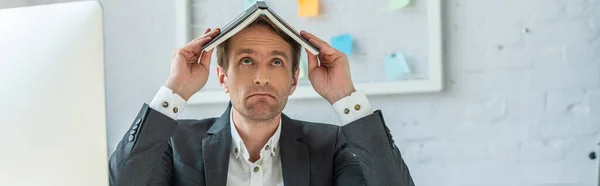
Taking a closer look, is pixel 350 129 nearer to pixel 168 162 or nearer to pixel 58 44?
pixel 168 162

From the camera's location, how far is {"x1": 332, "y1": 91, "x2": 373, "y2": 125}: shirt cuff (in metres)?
1.47

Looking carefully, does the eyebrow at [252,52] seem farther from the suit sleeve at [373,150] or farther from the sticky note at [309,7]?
the sticky note at [309,7]

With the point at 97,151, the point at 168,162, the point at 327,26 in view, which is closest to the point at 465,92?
the point at 327,26

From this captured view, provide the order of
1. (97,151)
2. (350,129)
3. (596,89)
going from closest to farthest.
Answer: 1. (97,151)
2. (350,129)
3. (596,89)

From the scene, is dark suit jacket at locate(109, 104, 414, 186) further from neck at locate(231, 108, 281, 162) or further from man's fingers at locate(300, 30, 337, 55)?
man's fingers at locate(300, 30, 337, 55)

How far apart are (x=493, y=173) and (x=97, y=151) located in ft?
4.51

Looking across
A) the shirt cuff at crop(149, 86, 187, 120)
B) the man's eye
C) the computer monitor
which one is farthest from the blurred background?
the computer monitor

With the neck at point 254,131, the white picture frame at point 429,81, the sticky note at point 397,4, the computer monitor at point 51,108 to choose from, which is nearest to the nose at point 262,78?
the neck at point 254,131

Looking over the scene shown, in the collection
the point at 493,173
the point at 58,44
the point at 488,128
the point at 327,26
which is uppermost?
the point at 327,26

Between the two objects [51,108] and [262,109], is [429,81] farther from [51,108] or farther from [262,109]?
[51,108]

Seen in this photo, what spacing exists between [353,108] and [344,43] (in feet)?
1.52

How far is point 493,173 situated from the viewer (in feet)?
6.12

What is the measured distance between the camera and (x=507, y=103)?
1.85 metres

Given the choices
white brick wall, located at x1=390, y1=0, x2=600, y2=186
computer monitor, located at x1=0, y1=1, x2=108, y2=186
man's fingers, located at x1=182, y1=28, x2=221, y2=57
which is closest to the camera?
computer monitor, located at x1=0, y1=1, x2=108, y2=186
